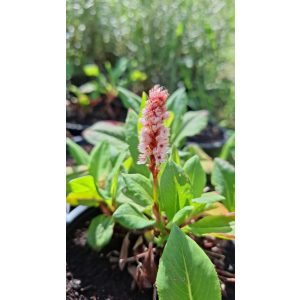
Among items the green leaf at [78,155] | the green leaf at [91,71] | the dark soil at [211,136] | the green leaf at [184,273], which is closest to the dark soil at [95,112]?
the green leaf at [91,71]

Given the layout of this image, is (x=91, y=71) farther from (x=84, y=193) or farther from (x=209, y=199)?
(x=209, y=199)

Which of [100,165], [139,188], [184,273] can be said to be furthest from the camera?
[100,165]

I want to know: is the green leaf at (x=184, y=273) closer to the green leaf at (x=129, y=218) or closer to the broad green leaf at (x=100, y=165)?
the green leaf at (x=129, y=218)

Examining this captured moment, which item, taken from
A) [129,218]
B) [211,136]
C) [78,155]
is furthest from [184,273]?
[211,136]

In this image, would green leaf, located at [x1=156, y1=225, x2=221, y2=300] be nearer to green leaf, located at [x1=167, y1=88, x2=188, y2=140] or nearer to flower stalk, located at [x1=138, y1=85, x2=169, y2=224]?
flower stalk, located at [x1=138, y1=85, x2=169, y2=224]

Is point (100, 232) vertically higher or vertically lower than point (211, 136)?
lower

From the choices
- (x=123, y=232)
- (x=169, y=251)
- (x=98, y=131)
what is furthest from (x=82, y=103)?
(x=169, y=251)
